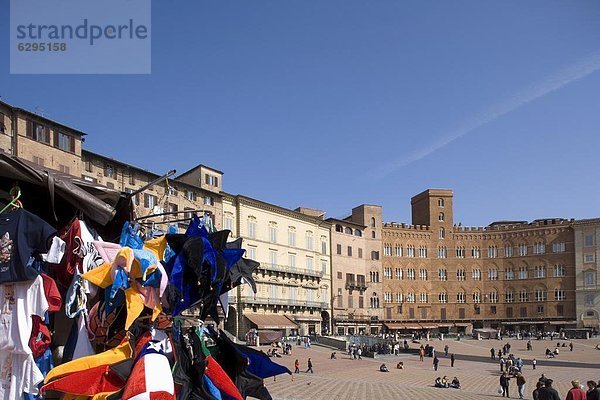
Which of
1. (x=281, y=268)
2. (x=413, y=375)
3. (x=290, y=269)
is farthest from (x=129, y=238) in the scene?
(x=290, y=269)

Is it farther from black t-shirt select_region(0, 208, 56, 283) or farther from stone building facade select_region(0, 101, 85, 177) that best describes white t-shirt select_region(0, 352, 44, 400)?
stone building facade select_region(0, 101, 85, 177)

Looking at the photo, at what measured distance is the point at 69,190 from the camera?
5.50 m

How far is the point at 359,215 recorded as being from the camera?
8038cm

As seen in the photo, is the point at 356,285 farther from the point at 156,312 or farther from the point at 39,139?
the point at 156,312

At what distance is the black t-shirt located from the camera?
16.3ft

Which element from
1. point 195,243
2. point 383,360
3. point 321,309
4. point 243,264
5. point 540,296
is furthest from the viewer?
point 540,296

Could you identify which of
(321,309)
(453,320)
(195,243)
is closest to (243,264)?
(195,243)

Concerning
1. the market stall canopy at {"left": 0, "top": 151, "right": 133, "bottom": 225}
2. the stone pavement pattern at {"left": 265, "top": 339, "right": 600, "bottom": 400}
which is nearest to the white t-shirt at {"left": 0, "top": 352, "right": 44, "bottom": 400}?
the market stall canopy at {"left": 0, "top": 151, "right": 133, "bottom": 225}

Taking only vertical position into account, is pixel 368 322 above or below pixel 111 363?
below

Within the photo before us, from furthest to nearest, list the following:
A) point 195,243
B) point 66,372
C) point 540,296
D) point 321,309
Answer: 1. point 540,296
2. point 321,309
3. point 195,243
4. point 66,372

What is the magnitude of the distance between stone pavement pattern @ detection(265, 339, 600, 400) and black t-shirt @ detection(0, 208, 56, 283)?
41.3 feet

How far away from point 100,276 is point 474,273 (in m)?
89.5

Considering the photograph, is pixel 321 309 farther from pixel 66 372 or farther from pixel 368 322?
pixel 66 372

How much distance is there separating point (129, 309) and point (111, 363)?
0.46m
